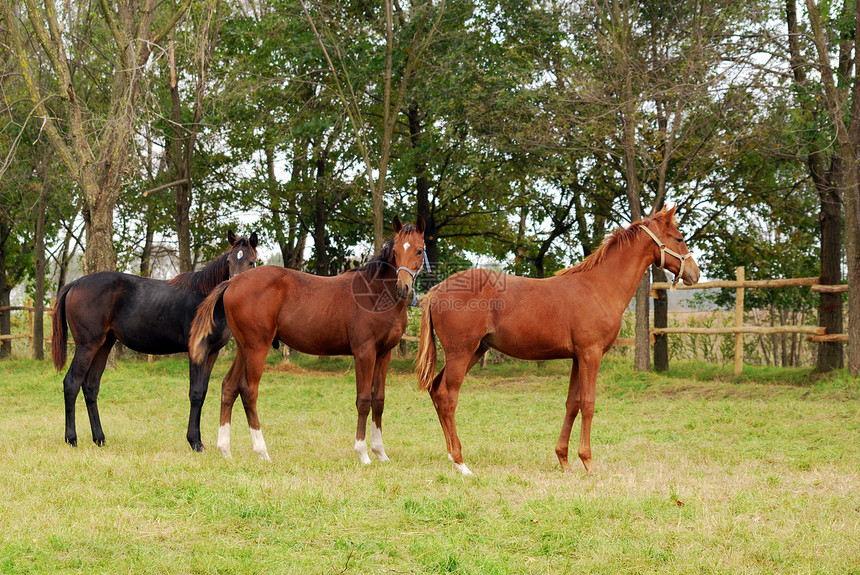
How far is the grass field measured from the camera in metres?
4.11

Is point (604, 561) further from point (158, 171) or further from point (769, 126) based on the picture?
point (158, 171)

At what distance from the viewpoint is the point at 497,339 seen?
684 centimetres

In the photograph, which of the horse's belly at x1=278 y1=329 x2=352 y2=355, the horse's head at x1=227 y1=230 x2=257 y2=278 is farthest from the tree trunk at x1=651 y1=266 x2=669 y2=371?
the horse's belly at x1=278 y1=329 x2=352 y2=355

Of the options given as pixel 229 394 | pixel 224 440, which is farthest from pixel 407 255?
pixel 224 440

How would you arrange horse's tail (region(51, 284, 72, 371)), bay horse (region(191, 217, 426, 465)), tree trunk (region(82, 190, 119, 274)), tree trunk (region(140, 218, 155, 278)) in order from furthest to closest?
tree trunk (region(140, 218, 155, 278))
tree trunk (region(82, 190, 119, 274))
horse's tail (region(51, 284, 72, 371))
bay horse (region(191, 217, 426, 465))

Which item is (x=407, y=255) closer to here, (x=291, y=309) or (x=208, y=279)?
(x=291, y=309)

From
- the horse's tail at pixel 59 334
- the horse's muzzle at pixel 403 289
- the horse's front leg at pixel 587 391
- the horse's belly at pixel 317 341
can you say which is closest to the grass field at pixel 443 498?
the horse's front leg at pixel 587 391

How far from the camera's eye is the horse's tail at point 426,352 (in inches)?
269

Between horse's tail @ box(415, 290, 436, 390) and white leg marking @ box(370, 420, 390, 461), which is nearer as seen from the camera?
horse's tail @ box(415, 290, 436, 390)

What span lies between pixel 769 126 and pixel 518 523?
39.8 ft

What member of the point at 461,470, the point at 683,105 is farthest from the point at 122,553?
the point at 683,105

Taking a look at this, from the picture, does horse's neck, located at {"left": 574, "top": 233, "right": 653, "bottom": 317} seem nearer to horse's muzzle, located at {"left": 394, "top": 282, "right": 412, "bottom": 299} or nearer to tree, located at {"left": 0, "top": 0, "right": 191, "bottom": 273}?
horse's muzzle, located at {"left": 394, "top": 282, "right": 412, "bottom": 299}

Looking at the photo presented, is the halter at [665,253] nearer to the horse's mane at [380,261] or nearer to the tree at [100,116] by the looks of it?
the horse's mane at [380,261]

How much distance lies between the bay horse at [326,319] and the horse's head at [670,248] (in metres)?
2.28
